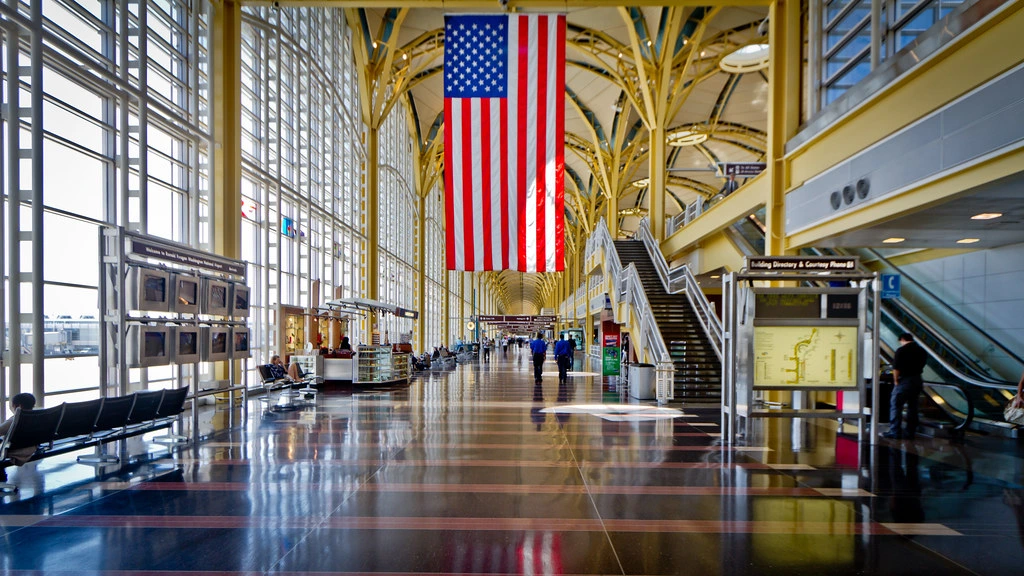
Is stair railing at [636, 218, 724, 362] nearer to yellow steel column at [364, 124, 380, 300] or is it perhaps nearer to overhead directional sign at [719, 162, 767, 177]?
overhead directional sign at [719, 162, 767, 177]

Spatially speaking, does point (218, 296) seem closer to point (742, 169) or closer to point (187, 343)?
point (187, 343)

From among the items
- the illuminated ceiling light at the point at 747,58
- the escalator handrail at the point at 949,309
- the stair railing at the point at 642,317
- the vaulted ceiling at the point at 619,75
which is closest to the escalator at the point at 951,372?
the escalator handrail at the point at 949,309

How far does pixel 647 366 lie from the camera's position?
1541 cm

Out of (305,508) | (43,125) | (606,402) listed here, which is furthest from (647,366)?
(43,125)

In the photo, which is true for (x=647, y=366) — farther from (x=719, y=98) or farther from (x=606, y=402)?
(x=719, y=98)

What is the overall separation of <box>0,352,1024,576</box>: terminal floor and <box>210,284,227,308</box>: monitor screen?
8.22 feet

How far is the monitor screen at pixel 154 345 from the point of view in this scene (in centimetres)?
889

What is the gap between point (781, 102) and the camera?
14.4 m

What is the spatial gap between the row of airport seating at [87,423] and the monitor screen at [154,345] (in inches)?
28.7

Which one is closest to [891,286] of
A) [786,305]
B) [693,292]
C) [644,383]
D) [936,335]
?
[936,335]

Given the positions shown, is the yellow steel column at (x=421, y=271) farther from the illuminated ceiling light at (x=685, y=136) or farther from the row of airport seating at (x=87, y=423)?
the row of airport seating at (x=87, y=423)

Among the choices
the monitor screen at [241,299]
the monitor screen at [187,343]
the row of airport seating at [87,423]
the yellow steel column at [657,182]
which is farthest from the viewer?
the yellow steel column at [657,182]

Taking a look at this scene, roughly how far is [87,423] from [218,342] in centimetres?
404

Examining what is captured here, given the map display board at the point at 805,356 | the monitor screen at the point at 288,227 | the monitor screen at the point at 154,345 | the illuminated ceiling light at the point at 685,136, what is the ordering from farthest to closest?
the illuminated ceiling light at the point at 685,136, the monitor screen at the point at 288,227, the map display board at the point at 805,356, the monitor screen at the point at 154,345
